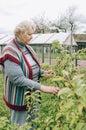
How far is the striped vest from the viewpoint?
3.33 meters

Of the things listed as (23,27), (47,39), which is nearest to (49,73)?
(23,27)

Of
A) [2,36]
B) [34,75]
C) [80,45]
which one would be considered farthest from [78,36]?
[34,75]

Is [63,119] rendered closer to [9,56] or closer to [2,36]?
[9,56]

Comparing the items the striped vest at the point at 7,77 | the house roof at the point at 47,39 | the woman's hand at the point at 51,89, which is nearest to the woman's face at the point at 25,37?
the striped vest at the point at 7,77

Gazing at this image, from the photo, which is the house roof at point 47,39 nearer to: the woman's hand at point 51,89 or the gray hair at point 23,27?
the gray hair at point 23,27

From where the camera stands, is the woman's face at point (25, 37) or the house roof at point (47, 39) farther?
the house roof at point (47, 39)

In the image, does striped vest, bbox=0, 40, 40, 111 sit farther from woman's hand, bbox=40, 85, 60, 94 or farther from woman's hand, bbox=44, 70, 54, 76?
woman's hand, bbox=40, 85, 60, 94

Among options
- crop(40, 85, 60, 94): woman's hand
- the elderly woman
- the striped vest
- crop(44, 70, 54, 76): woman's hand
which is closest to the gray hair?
the elderly woman

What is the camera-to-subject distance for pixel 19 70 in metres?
3.26

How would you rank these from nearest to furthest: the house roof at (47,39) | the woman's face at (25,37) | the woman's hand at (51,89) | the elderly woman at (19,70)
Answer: the woman's hand at (51,89) < the elderly woman at (19,70) < the woman's face at (25,37) < the house roof at (47,39)

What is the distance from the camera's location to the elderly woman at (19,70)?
3250 mm

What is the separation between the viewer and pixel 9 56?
10.8ft

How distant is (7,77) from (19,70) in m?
0.25

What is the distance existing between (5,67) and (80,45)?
4838cm
